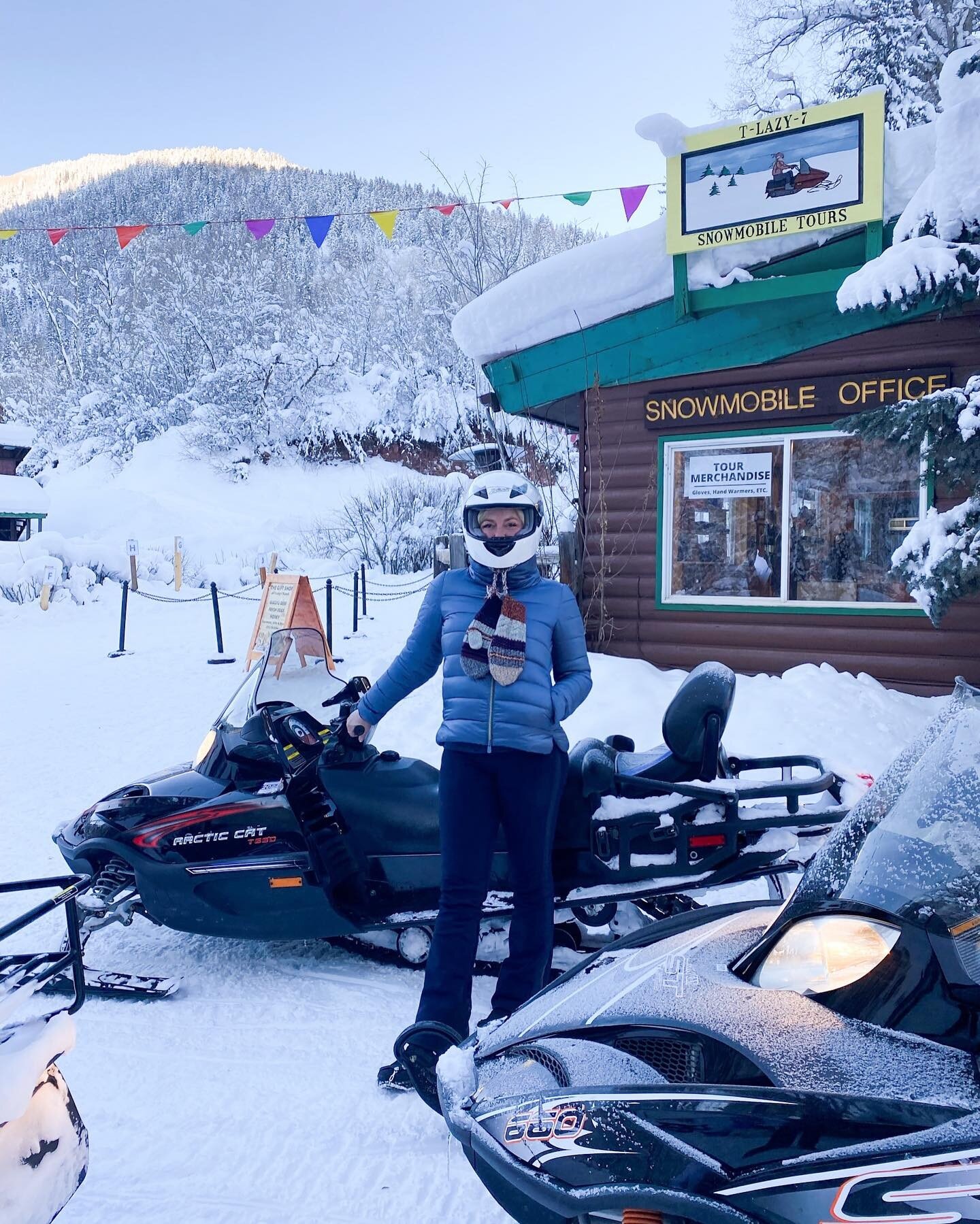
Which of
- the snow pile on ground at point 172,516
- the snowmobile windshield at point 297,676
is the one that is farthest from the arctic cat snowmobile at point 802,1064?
the snow pile on ground at point 172,516

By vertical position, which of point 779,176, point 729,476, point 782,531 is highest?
point 779,176

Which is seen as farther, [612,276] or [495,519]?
[612,276]

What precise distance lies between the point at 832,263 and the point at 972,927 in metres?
6.22

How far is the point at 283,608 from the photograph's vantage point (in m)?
8.44

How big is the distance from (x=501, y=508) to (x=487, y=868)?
108 centimetres

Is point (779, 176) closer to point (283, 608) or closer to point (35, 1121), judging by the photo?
point (283, 608)

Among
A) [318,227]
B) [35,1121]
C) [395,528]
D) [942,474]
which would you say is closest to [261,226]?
[318,227]

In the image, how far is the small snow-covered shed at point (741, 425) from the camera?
665 centimetres

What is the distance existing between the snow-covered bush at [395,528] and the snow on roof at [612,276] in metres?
12.6

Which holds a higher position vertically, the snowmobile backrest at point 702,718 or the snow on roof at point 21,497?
the snow on roof at point 21,497

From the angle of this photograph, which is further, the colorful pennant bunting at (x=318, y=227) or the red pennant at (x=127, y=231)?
the red pennant at (x=127, y=231)

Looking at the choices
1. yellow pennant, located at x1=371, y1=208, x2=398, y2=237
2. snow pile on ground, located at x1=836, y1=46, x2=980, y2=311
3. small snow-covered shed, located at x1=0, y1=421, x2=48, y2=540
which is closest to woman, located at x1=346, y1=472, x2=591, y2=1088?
snow pile on ground, located at x1=836, y1=46, x2=980, y2=311

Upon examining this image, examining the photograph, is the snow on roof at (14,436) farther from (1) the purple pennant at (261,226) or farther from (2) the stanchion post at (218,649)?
(1) the purple pennant at (261,226)

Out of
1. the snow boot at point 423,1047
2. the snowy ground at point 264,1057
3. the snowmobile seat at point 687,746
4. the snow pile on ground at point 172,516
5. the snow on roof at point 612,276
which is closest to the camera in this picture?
the snowy ground at point 264,1057
